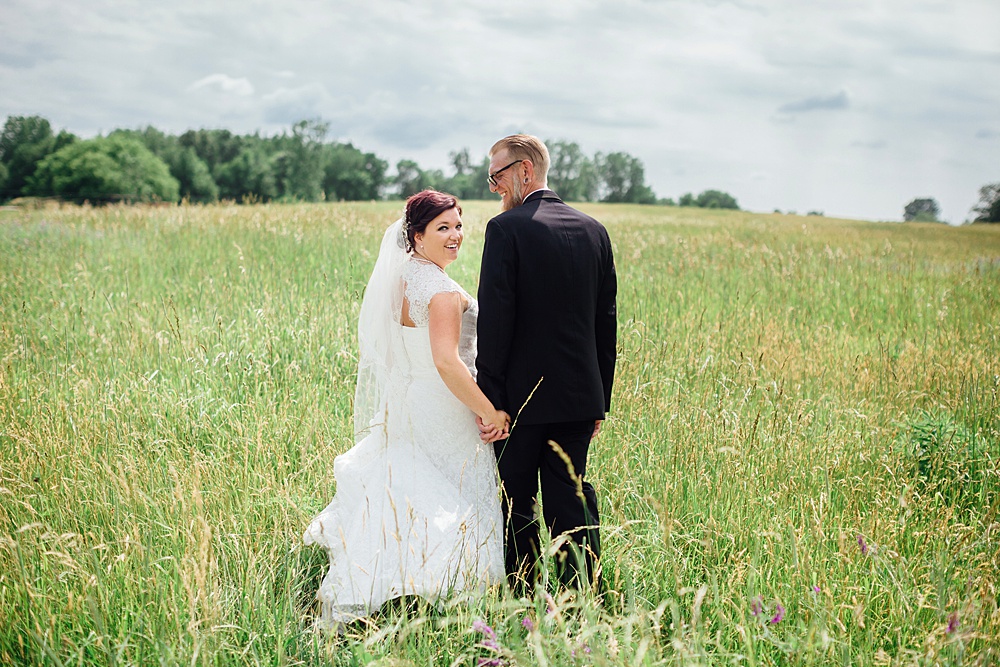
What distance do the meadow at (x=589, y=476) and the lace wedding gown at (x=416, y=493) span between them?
0.51 ft

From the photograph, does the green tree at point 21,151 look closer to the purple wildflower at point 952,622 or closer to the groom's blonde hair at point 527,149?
the groom's blonde hair at point 527,149

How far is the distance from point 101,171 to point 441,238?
240ft

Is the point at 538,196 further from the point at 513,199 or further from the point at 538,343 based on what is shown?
the point at 538,343

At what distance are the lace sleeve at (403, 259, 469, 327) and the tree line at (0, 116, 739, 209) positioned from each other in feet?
150

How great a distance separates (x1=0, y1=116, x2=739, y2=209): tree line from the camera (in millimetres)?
64062

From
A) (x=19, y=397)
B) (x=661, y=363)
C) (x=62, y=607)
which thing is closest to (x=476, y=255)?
(x=661, y=363)

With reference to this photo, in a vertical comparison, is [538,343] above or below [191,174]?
below

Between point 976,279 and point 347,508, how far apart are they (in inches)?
468

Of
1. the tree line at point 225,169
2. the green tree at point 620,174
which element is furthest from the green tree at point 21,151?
the green tree at point 620,174

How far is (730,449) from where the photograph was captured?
3207mm

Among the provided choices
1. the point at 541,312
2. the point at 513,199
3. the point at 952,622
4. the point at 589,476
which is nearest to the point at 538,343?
the point at 541,312

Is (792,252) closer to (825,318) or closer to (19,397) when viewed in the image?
(825,318)

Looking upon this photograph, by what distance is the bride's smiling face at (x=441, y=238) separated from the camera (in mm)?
2775

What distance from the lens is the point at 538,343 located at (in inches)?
109
